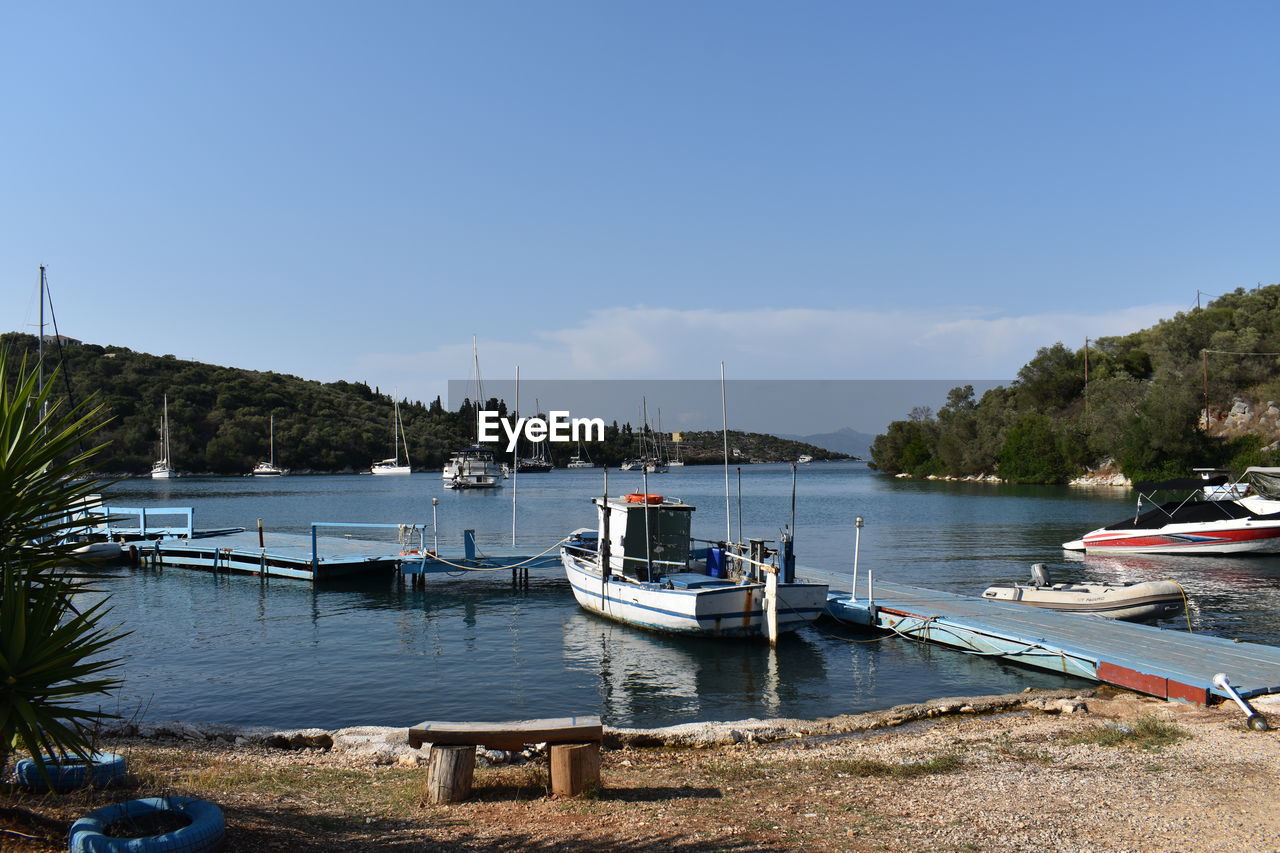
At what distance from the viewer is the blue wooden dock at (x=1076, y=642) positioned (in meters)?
13.4

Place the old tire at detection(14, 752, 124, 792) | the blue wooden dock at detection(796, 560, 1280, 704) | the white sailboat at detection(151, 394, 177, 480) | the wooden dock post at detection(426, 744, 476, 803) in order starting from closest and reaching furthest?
1. the old tire at detection(14, 752, 124, 792)
2. the wooden dock post at detection(426, 744, 476, 803)
3. the blue wooden dock at detection(796, 560, 1280, 704)
4. the white sailboat at detection(151, 394, 177, 480)

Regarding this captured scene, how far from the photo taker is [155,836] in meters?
5.69

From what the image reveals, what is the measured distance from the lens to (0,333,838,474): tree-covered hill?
13362cm

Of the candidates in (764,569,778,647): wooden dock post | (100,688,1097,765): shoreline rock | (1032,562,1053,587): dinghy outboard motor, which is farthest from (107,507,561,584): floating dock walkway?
(1032,562,1053,587): dinghy outboard motor

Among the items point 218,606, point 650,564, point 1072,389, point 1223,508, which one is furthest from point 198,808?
point 1072,389

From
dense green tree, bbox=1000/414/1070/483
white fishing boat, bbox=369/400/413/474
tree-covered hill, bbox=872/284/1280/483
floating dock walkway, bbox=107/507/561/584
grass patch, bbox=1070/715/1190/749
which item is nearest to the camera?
grass patch, bbox=1070/715/1190/749

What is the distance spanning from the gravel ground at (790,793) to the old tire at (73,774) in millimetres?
225

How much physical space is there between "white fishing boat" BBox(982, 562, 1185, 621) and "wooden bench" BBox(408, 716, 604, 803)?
1684 cm

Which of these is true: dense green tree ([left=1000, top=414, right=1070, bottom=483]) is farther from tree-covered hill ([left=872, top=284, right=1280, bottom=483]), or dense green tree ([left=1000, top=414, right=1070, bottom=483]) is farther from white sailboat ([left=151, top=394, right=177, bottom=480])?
white sailboat ([left=151, top=394, right=177, bottom=480])

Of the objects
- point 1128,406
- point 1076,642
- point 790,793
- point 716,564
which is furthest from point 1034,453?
point 790,793

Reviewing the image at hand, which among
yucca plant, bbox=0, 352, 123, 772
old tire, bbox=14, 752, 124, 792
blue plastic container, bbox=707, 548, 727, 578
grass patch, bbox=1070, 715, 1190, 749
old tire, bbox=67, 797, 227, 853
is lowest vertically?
grass patch, bbox=1070, 715, 1190, 749

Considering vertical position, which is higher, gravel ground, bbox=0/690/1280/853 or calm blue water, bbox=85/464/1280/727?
gravel ground, bbox=0/690/1280/853

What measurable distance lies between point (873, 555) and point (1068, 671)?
2386 cm

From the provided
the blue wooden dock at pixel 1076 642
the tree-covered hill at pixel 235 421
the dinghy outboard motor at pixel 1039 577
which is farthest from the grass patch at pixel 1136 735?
the tree-covered hill at pixel 235 421
